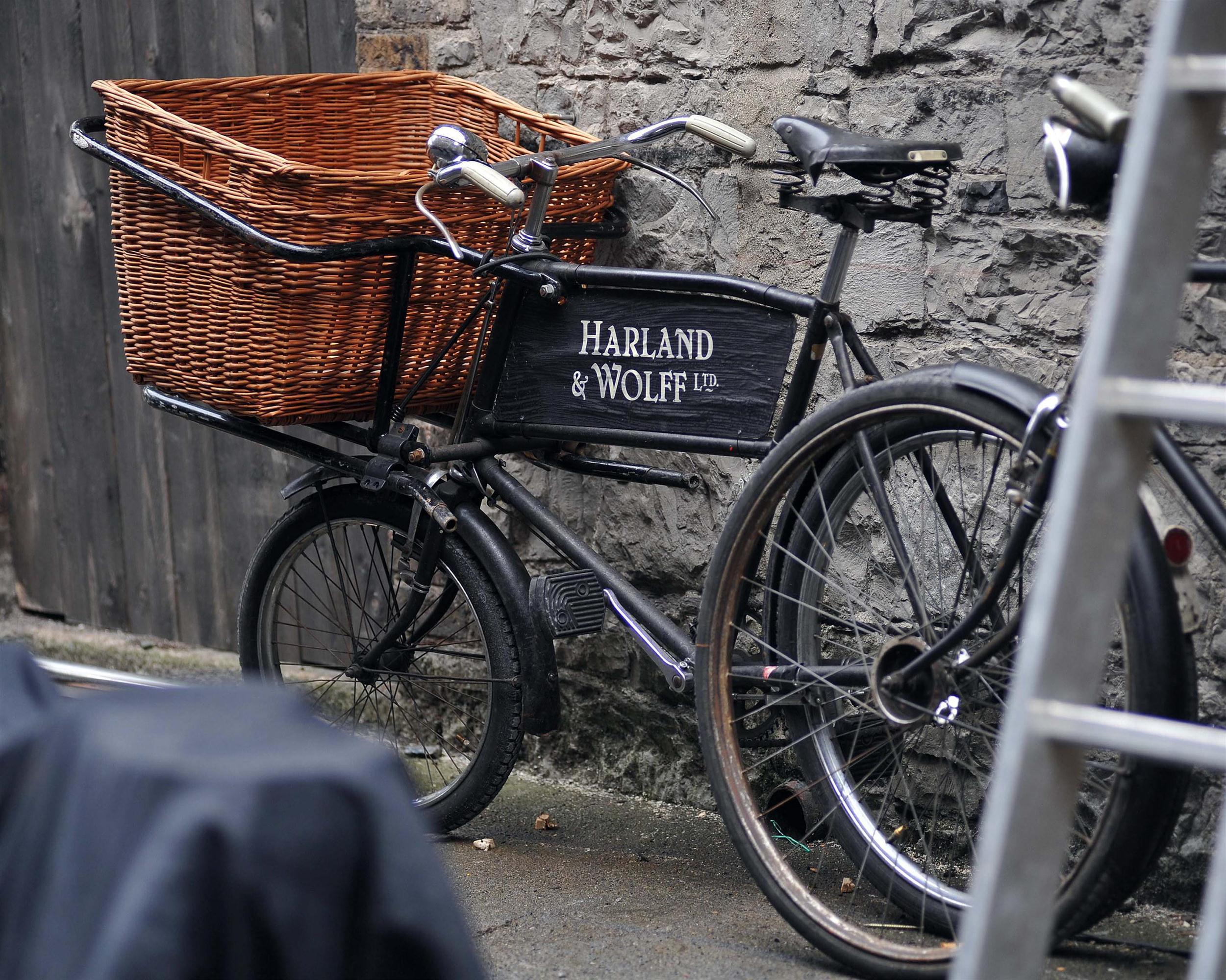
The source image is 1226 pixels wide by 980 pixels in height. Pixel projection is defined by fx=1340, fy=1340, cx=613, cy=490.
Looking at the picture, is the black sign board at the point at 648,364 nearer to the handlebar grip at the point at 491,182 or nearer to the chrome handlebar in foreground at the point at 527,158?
the chrome handlebar in foreground at the point at 527,158

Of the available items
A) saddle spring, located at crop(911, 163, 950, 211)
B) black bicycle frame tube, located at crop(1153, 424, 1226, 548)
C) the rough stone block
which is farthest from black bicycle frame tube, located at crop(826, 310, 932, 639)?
the rough stone block

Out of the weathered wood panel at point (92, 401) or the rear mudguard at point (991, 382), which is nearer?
the rear mudguard at point (991, 382)

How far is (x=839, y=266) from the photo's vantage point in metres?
2.10

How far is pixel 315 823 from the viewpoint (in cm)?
88

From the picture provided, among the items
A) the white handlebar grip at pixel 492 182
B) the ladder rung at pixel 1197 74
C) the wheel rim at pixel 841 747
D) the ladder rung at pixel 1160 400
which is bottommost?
the wheel rim at pixel 841 747

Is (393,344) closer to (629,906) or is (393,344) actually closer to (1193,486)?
(629,906)

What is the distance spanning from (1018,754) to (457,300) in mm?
1689

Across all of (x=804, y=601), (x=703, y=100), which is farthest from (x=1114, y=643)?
(x=703, y=100)

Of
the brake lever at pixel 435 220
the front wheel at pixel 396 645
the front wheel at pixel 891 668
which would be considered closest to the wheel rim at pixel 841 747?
the front wheel at pixel 891 668

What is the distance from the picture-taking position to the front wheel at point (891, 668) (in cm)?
→ 174

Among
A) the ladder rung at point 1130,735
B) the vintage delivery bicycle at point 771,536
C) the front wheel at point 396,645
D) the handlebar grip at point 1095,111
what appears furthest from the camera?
the front wheel at point 396,645

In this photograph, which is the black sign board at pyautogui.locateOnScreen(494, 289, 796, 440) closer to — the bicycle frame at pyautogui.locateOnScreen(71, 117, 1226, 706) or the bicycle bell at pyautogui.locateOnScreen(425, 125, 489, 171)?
the bicycle frame at pyautogui.locateOnScreen(71, 117, 1226, 706)

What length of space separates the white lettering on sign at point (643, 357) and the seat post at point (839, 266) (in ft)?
0.78

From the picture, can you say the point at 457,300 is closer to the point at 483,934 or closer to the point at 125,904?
the point at 483,934
